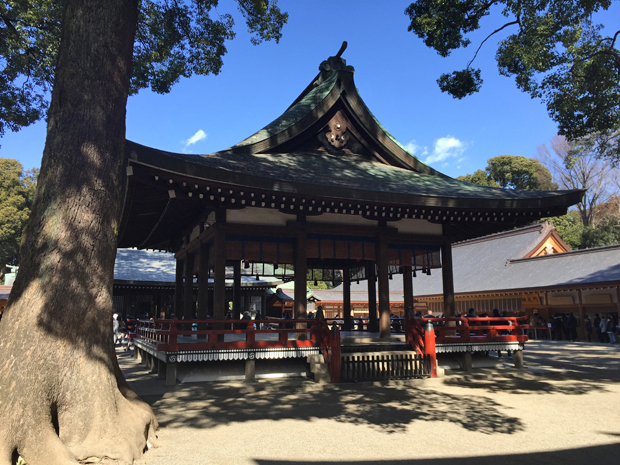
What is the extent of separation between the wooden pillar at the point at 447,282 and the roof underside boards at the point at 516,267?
1254 cm

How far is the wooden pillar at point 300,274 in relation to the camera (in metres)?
11.5

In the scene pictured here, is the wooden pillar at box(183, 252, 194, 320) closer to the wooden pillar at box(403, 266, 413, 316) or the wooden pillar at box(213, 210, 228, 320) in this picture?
the wooden pillar at box(213, 210, 228, 320)

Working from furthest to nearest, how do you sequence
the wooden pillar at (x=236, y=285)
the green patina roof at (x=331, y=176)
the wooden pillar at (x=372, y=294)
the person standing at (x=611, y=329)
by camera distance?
the person standing at (x=611, y=329) < the wooden pillar at (x=372, y=294) < the wooden pillar at (x=236, y=285) < the green patina roof at (x=331, y=176)

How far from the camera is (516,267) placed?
1169 inches

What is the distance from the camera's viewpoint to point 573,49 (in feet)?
48.8

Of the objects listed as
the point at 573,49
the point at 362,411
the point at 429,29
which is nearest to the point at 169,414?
the point at 362,411

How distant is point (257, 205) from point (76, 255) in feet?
17.9

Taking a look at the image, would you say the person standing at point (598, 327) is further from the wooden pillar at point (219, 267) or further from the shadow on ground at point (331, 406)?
the wooden pillar at point (219, 267)

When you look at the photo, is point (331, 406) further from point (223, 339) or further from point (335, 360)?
point (223, 339)

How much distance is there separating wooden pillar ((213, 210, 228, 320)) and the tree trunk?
4534 mm

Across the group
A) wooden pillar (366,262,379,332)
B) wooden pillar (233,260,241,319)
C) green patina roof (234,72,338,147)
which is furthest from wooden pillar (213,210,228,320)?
wooden pillar (366,262,379,332)

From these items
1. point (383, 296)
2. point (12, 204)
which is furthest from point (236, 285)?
point (12, 204)

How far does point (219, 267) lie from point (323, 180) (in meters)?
3.44

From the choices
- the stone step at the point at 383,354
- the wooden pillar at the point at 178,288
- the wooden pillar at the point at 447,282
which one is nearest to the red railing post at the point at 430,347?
the stone step at the point at 383,354
